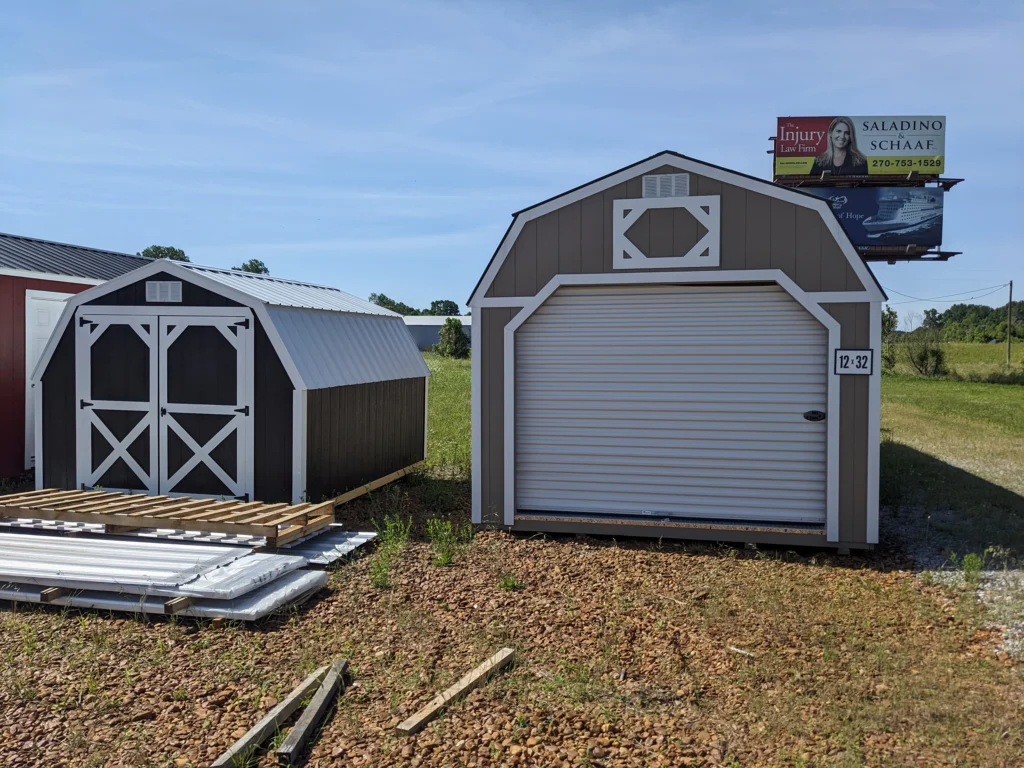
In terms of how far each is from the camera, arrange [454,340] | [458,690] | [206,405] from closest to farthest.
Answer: [458,690]
[206,405]
[454,340]

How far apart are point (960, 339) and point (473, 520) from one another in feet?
223

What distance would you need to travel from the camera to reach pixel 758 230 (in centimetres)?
783

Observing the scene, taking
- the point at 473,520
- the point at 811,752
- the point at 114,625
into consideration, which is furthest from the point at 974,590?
the point at 114,625

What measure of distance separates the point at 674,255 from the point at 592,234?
833mm

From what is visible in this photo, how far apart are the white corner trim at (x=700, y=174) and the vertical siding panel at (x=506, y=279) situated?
1.3 inches

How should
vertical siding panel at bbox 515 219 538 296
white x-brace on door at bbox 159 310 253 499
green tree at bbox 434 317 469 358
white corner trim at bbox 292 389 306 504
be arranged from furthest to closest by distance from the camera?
1. green tree at bbox 434 317 469 358
2. white x-brace on door at bbox 159 310 253 499
3. white corner trim at bbox 292 389 306 504
4. vertical siding panel at bbox 515 219 538 296

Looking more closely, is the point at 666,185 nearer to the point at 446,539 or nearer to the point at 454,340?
the point at 446,539

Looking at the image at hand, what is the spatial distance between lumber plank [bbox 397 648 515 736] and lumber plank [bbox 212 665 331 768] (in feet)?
2.04

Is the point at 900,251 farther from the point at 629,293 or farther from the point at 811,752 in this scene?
the point at 811,752

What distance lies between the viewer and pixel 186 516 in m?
7.71

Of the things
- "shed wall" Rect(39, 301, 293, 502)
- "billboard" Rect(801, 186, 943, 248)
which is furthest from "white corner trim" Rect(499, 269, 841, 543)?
"billboard" Rect(801, 186, 943, 248)

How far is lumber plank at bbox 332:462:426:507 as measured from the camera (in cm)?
954

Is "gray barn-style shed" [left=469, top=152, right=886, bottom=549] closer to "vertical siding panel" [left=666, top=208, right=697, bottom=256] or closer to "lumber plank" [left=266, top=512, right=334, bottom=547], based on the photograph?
"vertical siding panel" [left=666, top=208, right=697, bottom=256]

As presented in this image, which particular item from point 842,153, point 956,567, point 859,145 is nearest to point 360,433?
point 956,567
